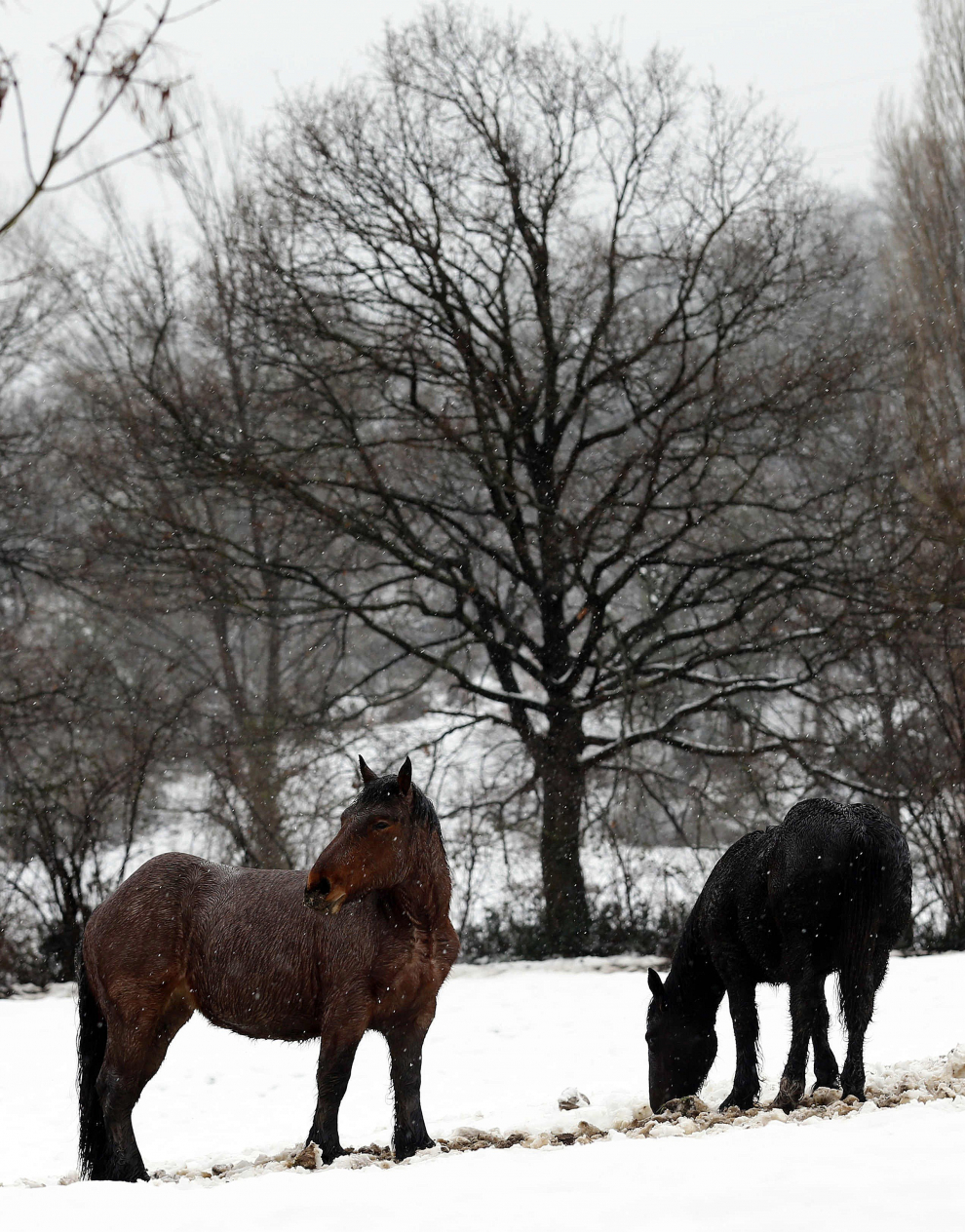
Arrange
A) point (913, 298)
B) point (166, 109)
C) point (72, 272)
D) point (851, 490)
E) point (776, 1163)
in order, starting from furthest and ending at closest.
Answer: point (72, 272) → point (913, 298) → point (851, 490) → point (776, 1163) → point (166, 109)

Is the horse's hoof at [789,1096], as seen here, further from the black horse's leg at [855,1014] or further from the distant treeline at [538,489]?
the distant treeline at [538,489]

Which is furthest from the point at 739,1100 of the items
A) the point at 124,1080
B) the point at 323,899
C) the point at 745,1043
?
the point at 124,1080

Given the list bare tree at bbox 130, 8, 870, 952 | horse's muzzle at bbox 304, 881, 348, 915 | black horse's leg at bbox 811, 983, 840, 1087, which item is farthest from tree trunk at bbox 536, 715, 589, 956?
horse's muzzle at bbox 304, 881, 348, 915

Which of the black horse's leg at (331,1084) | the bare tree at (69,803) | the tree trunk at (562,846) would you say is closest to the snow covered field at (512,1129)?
the black horse's leg at (331,1084)

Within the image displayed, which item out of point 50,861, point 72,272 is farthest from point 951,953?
point 72,272

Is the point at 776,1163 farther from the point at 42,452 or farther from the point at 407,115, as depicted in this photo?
the point at 42,452

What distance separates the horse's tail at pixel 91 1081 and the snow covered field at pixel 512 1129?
1.12 ft

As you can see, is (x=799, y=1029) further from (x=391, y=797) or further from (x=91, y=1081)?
(x=91, y=1081)

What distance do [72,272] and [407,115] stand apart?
6.32m

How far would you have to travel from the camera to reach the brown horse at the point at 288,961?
4.67 m

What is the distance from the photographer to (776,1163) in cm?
343

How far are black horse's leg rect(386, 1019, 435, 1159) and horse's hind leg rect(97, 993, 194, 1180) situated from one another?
979 millimetres

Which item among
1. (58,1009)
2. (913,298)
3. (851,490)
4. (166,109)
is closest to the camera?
(166,109)

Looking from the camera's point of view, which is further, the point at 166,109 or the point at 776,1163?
the point at 776,1163
